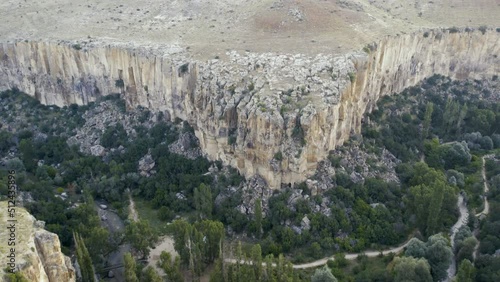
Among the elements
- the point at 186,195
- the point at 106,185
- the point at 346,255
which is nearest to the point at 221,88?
the point at 186,195

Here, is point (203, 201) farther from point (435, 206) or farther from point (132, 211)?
point (435, 206)

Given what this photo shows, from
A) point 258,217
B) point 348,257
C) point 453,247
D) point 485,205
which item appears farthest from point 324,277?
point 485,205

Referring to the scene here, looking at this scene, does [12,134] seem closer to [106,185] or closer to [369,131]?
[106,185]

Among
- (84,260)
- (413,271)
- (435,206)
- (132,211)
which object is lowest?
(132,211)

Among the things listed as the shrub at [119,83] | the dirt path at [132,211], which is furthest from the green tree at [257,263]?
the shrub at [119,83]

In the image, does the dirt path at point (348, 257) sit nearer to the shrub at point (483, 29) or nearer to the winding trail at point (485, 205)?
the winding trail at point (485, 205)

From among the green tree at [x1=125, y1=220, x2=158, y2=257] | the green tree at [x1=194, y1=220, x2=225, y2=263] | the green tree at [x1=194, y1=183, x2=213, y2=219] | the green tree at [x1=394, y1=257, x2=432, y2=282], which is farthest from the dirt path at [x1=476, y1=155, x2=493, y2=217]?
the green tree at [x1=125, y1=220, x2=158, y2=257]
